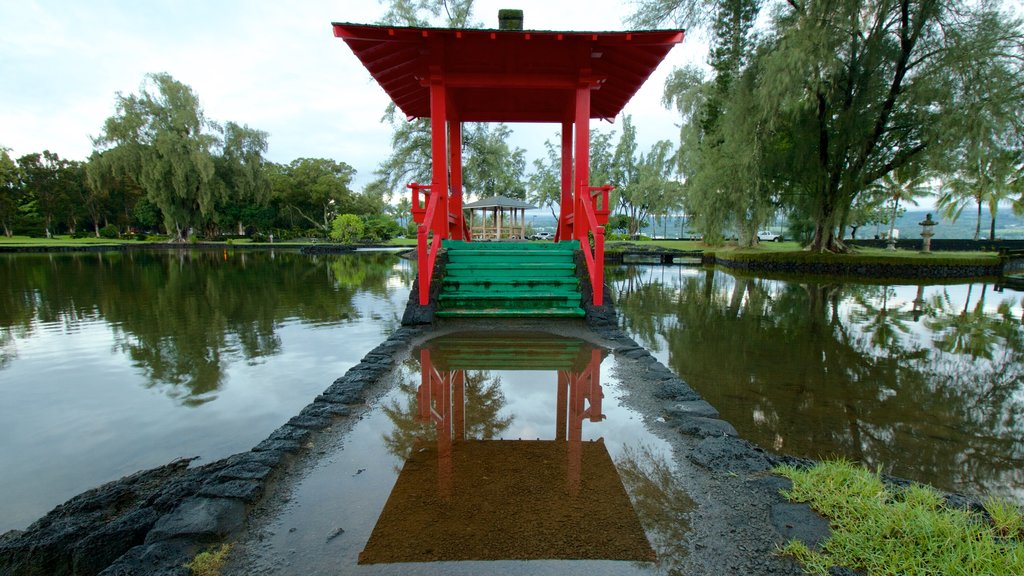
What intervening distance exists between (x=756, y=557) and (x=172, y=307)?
10776 millimetres

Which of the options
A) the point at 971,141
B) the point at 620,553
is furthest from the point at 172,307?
the point at 971,141

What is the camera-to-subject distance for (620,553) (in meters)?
2.06

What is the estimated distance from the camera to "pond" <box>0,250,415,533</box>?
342cm

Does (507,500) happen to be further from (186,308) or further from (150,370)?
(186,308)

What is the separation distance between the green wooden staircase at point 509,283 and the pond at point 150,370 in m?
1.34

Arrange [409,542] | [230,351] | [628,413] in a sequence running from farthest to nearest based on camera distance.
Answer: [230,351]
[628,413]
[409,542]

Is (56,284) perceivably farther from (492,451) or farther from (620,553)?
(620,553)

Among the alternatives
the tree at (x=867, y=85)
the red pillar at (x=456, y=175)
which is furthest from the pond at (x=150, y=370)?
the tree at (x=867, y=85)

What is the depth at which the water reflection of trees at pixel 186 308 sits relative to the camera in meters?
5.73

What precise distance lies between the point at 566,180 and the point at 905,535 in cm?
846

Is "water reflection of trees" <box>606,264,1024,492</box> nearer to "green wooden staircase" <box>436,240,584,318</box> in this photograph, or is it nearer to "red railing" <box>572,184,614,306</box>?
A: "red railing" <box>572,184,614,306</box>

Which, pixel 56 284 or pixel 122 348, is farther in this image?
pixel 56 284

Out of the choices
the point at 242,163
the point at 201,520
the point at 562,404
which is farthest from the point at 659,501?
the point at 242,163

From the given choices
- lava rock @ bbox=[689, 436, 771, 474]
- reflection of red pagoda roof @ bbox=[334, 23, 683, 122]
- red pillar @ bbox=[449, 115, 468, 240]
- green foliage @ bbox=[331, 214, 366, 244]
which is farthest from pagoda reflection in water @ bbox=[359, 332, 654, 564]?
green foliage @ bbox=[331, 214, 366, 244]
